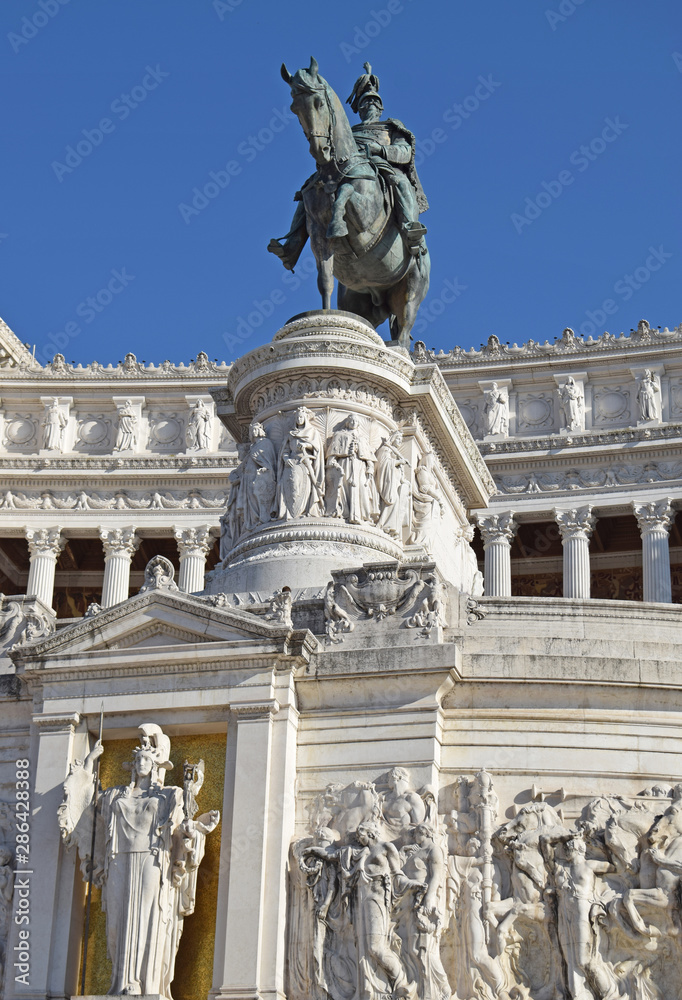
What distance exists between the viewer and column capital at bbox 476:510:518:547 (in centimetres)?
5550

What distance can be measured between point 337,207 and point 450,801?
1128cm

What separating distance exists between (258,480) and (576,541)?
1266 inches

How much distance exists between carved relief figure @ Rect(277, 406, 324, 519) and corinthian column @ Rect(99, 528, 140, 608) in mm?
32617

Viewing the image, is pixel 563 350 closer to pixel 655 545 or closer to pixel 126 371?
pixel 655 545

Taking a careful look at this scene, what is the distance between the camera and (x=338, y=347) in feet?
80.5

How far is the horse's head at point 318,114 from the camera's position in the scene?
26.3 meters

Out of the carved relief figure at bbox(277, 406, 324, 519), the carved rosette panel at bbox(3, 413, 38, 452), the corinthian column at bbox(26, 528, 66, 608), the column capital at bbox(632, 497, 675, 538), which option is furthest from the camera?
the carved rosette panel at bbox(3, 413, 38, 452)

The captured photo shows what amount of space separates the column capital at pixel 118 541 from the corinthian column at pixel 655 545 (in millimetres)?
17540

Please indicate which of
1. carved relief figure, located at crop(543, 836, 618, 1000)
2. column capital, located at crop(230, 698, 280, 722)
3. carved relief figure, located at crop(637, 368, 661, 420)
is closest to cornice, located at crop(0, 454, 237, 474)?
carved relief figure, located at crop(637, 368, 661, 420)

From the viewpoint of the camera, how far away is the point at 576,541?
54750mm

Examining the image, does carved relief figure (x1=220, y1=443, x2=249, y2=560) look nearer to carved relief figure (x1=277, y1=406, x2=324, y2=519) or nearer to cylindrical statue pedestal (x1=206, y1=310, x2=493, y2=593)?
cylindrical statue pedestal (x1=206, y1=310, x2=493, y2=593)

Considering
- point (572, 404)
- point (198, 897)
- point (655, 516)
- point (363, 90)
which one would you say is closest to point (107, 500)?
point (572, 404)

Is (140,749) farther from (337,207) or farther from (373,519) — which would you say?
(337,207)

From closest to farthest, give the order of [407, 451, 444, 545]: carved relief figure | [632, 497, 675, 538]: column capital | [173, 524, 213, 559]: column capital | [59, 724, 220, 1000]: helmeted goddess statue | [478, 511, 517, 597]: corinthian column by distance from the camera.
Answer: [59, 724, 220, 1000]: helmeted goddess statue, [407, 451, 444, 545]: carved relief figure, [632, 497, 675, 538]: column capital, [478, 511, 517, 597]: corinthian column, [173, 524, 213, 559]: column capital
